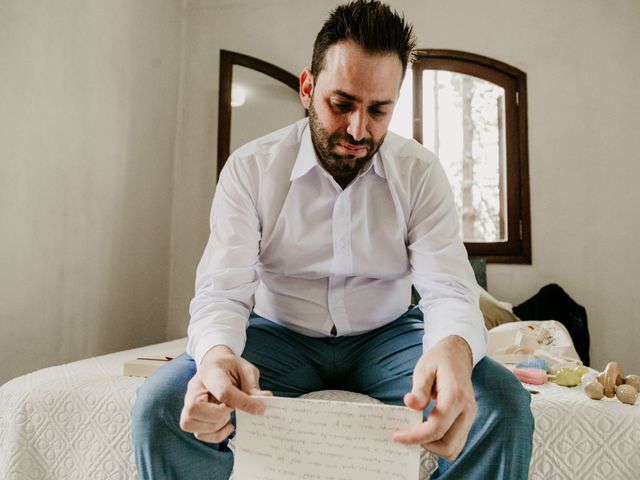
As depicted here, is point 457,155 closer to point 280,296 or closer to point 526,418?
point 280,296

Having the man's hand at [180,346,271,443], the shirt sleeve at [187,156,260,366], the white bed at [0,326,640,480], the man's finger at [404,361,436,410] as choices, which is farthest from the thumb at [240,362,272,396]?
the white bed at [0,326,640,480]

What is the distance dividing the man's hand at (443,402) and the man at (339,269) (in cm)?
6

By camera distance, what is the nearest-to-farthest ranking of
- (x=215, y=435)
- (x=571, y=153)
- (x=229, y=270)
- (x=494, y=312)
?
(x=215, y=435) < (x=229, y=270) < (x=494, y=312) < (x=571, y=153)

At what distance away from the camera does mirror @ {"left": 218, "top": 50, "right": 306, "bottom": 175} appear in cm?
316

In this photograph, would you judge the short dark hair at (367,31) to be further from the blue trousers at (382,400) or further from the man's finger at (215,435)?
the man's finger at (215,435)

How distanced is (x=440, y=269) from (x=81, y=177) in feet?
5.67

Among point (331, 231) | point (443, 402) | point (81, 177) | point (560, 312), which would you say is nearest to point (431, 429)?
point (443, 402)

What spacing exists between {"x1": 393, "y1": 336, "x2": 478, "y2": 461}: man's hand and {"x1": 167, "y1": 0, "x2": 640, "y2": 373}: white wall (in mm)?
2467

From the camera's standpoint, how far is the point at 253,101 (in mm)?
3283

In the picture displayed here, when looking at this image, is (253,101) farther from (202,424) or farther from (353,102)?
(202,424)

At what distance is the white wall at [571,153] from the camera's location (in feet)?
10.1

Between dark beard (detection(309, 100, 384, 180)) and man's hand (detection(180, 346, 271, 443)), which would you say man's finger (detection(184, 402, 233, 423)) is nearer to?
man's hand (detection(180, 346, 271, 443))

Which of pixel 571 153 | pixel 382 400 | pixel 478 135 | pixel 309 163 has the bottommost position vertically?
pixel 382 400

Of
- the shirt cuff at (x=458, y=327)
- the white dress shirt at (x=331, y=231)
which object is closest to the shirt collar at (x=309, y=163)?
the white dress shirt at (x=331, y=231)
